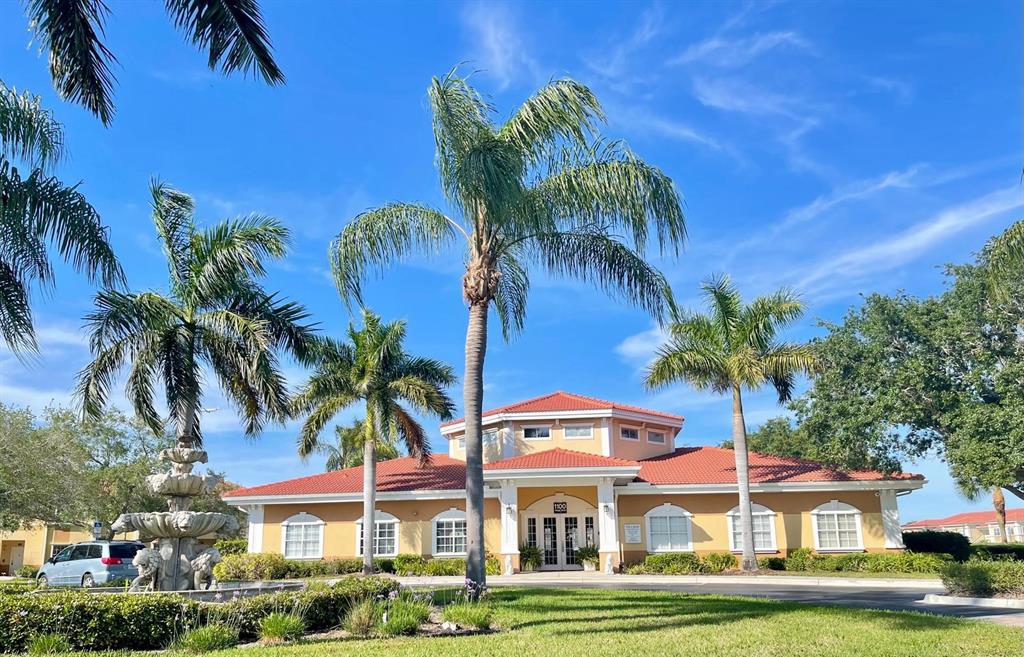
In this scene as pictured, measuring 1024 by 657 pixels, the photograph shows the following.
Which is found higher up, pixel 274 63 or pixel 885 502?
pixel 274 63

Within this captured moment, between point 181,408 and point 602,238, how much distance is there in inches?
387

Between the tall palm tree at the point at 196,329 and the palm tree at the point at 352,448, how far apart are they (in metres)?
11.3

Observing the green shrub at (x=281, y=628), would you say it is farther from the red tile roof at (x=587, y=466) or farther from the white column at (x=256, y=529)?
the white column at (x=256, y=529)

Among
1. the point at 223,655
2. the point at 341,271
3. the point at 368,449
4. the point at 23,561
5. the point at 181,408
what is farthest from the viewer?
the point at 23,561

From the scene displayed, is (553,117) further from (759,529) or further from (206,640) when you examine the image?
(759,529)

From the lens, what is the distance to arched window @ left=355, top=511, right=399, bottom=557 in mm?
31422

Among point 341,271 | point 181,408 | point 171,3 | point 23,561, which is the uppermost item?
point 171,3

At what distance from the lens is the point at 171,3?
965 cm

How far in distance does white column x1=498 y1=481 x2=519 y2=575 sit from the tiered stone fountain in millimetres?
15387

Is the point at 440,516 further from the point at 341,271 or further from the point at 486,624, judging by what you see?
the point at 486,624

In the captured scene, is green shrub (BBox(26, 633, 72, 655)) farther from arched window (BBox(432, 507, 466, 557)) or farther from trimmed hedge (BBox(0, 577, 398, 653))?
arched window (BBox(432, 507, 466, 557))

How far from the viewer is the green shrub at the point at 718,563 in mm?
28484

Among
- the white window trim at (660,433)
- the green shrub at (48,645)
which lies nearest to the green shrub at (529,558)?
the white window trim at (660,433)

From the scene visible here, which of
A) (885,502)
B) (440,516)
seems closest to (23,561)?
(440,516)
